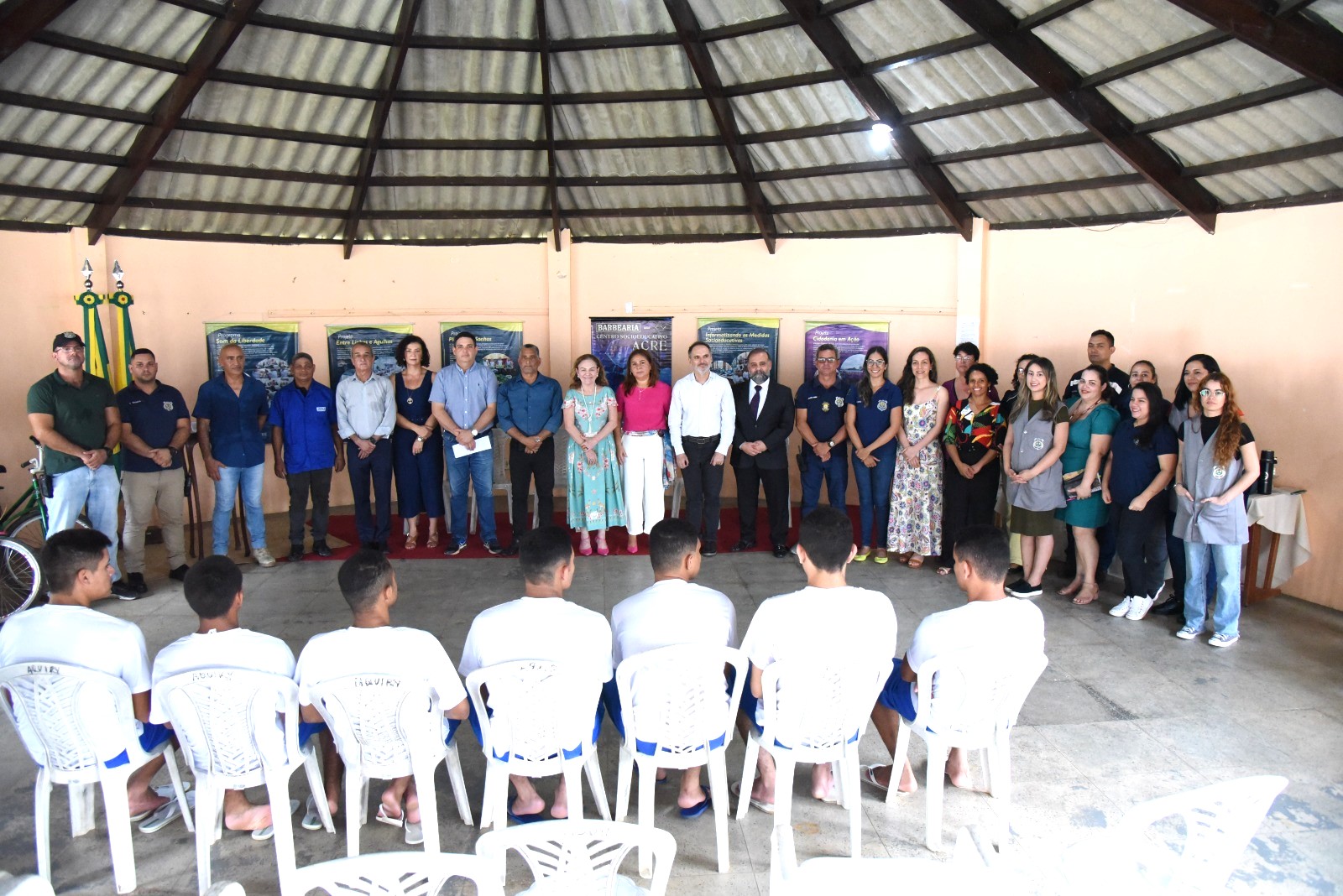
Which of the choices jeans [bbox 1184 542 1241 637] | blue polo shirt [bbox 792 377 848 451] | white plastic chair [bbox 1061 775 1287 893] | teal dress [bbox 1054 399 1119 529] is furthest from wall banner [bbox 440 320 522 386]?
white plastic chair [bbox 1061 775 1287 893]

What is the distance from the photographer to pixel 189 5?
195 inches

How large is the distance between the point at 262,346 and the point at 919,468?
19.0 ft

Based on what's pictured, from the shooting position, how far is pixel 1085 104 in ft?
17.3

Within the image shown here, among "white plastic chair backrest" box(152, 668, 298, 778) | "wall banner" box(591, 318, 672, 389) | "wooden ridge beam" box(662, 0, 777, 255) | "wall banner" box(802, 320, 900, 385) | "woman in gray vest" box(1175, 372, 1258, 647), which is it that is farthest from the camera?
"wall banner" box(591, 318, 672, 389)

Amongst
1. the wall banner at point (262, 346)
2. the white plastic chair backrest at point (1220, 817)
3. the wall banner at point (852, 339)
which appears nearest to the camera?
the white plastic chair backrest at point (1220, 817)

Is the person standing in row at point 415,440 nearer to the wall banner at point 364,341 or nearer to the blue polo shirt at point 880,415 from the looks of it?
the wall banner at point 364,341

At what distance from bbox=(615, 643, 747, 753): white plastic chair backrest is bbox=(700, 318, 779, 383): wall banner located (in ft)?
18.0

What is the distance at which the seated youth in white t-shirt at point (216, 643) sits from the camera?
252 cm

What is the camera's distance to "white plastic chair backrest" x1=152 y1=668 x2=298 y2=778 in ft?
7.92

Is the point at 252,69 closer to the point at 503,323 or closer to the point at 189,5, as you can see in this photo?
the point at 189,5

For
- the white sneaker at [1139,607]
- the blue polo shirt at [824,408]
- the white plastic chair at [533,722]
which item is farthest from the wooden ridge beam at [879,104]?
the white plastic chair at [533,722]

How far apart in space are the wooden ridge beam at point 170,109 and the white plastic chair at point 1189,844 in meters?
5.79

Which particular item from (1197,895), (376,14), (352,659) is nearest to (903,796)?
(1197,895)

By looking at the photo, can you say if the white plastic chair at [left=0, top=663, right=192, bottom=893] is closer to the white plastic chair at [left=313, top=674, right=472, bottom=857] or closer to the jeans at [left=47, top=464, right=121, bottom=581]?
the white plastic chair at [left=313, top=674, right=472, bottom=857]
